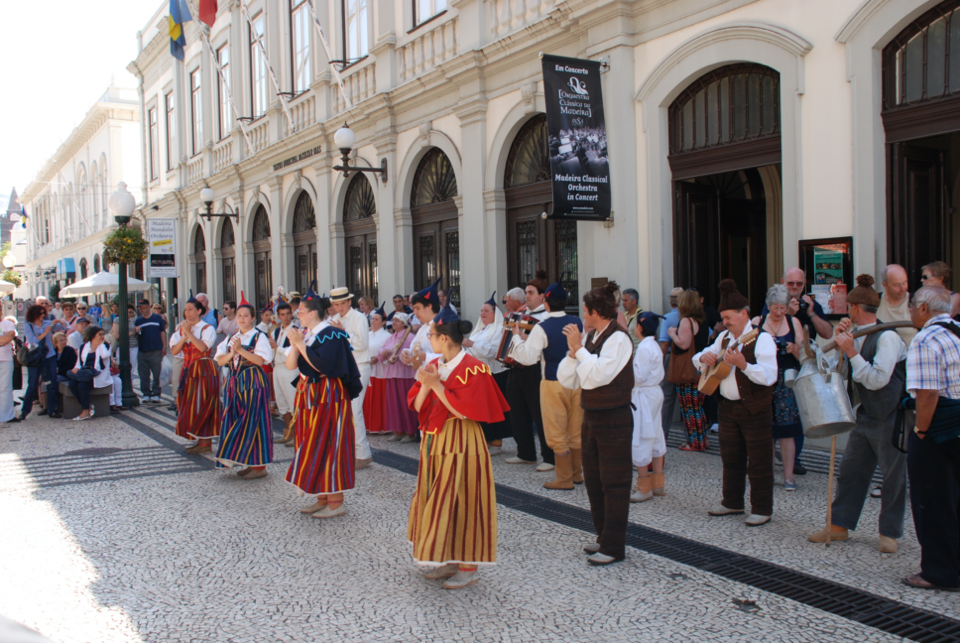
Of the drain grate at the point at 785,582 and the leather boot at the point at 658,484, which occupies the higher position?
the leather boot at the point at 658,484

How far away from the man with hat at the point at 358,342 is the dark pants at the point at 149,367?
6677 mm

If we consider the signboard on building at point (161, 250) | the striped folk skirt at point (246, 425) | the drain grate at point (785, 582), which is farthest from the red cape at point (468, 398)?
the signboard on building at point (161, 250)

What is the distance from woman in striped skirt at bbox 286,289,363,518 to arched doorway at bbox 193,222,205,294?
813 inches

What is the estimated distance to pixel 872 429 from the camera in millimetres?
4828

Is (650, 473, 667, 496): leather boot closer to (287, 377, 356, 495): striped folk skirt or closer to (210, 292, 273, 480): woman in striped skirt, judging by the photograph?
(287, 377, 356, 495): striped folk skirt

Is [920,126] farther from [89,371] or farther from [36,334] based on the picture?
[36,334]

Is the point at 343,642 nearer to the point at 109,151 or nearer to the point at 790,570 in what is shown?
the point at 790,570

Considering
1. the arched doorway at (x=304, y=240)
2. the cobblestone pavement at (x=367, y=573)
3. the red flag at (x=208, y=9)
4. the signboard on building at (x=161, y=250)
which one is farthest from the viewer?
the arched doorway at (x=304, y=240)

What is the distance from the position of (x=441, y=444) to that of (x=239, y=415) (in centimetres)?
332

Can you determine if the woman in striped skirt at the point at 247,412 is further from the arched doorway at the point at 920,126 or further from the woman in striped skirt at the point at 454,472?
the arched doorway at the point at 920,126

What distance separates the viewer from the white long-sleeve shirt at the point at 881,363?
15.3 feet

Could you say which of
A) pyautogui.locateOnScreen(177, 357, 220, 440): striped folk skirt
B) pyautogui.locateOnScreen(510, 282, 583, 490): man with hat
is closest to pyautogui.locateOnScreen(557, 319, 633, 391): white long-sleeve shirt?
pyautogui.locateOnScreen(510, 282, 583, 490): man with hat

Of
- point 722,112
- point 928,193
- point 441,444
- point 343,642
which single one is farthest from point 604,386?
point 722,112

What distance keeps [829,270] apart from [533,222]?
4866mm
